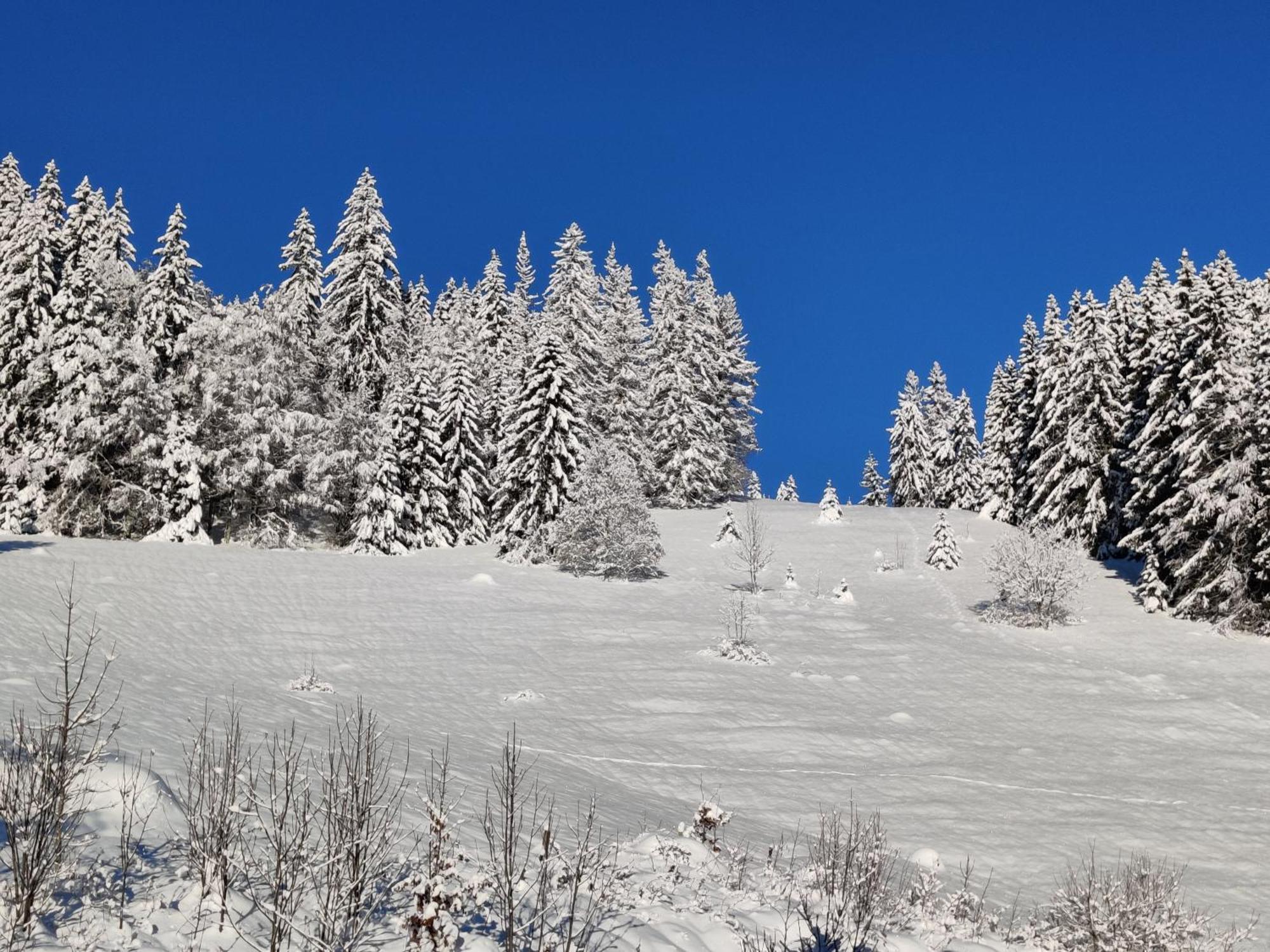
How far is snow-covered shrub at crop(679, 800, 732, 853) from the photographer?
9.48 m

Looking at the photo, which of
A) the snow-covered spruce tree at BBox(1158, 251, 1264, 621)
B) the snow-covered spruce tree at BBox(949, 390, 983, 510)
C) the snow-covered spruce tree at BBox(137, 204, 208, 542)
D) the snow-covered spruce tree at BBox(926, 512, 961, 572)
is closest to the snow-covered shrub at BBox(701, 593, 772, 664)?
the snow-covered spruce tree at BBox(926, 512, 961, 572)

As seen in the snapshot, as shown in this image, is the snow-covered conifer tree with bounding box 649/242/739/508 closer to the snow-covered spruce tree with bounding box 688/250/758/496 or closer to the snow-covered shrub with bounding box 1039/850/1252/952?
the snow-covered spruce tree with bounding box 688/250/758/496

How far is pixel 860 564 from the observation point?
137ft

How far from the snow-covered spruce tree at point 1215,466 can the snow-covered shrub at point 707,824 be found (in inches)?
1079

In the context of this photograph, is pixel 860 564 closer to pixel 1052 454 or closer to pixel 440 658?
pixel 1052 454

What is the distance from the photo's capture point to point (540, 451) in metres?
41.8

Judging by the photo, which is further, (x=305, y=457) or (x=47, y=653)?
(x=305, y=457)

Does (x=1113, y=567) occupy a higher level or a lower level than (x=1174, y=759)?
higher

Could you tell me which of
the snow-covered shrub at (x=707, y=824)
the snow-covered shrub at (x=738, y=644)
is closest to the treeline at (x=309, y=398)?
the snow-covered shrub at (x=738, y=644)

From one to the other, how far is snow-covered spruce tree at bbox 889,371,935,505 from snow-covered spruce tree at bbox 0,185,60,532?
2275 inches

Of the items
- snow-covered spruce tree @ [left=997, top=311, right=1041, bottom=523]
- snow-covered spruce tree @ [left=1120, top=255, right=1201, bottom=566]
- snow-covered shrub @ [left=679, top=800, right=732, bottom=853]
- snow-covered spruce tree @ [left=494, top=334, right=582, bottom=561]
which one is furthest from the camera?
snow-covered spruce tree @ [left=997, top=311, right=1041, bottom=523]

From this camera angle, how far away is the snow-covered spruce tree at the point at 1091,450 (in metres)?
43.0

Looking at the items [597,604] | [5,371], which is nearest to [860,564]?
[597,604]

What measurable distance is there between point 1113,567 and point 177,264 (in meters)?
44.8
